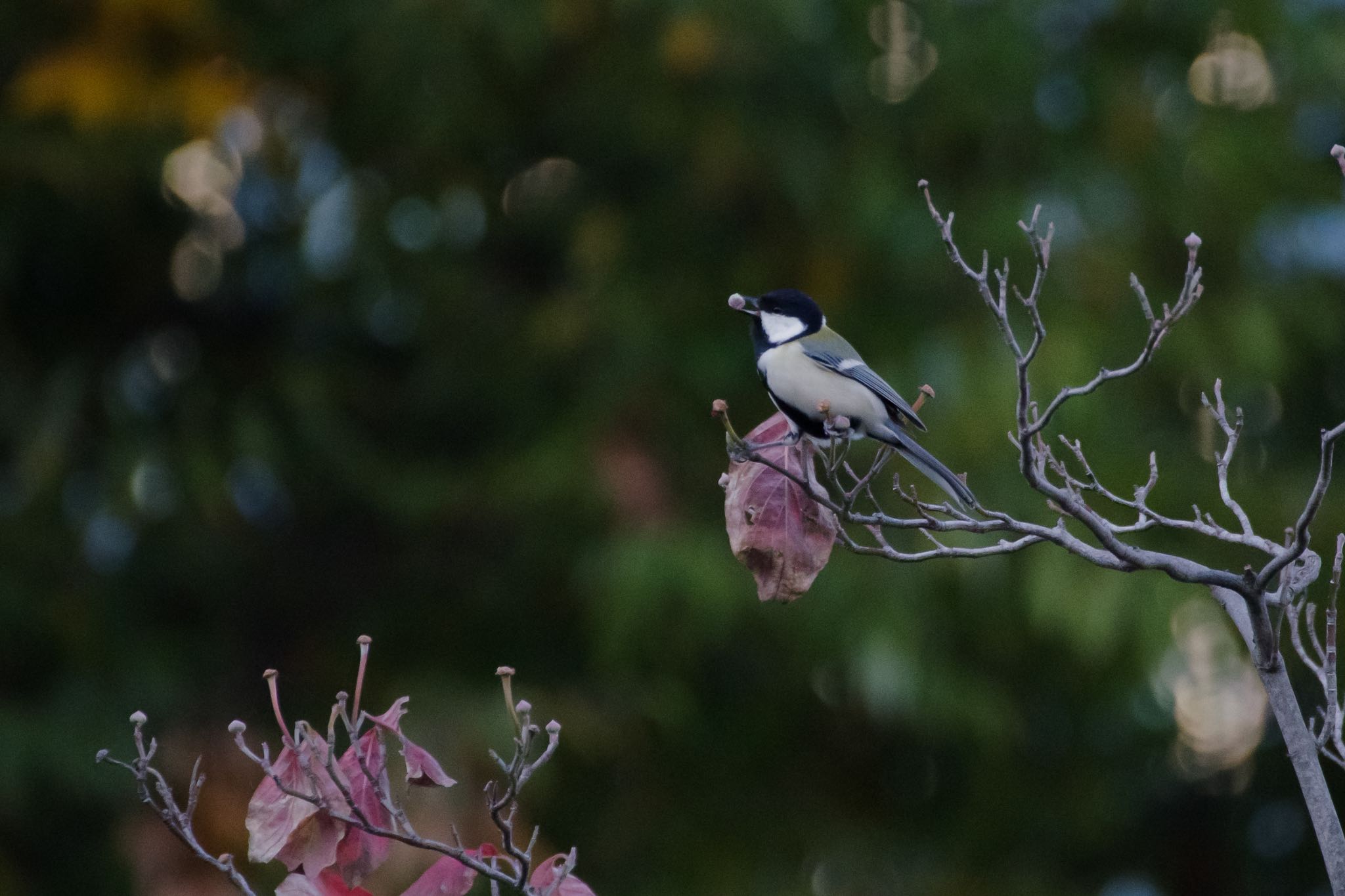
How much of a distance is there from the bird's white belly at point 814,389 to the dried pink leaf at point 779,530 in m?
0.70

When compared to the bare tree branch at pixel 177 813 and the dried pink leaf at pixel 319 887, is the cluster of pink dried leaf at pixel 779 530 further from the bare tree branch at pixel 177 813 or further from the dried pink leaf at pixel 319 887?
the bare tree branch at pixel 177 813

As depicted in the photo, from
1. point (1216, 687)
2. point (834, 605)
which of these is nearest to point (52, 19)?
point (834, 605)

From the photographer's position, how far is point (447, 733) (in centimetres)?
582

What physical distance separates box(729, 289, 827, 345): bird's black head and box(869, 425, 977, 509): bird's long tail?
0.53m

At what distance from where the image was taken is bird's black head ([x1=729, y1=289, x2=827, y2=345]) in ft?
11.5

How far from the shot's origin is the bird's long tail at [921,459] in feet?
8.95

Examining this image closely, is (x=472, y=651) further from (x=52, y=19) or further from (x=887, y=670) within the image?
(x=52, y=19)

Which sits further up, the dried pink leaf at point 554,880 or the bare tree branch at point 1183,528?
the bare tree branch at point 1183,528

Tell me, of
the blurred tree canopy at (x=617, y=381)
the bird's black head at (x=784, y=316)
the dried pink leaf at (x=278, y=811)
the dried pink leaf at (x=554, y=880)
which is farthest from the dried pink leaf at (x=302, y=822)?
the blurred tree canopy at (x=617, y=381)

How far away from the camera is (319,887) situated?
1.98m

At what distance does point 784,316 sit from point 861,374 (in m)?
0.47

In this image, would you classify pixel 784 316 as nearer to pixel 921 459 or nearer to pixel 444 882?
pixel 921 459

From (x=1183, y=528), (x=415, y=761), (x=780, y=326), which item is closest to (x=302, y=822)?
(x=415, y=761)

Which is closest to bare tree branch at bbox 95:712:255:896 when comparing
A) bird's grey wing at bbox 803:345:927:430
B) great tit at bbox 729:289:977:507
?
great tit at bbox 729:289:977:507
